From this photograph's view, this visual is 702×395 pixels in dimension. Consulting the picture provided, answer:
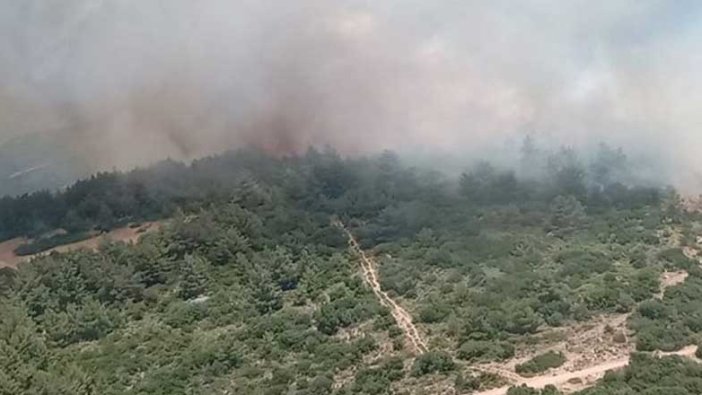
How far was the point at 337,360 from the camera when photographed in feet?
137

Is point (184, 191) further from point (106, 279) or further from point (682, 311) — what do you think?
point (682, 311)

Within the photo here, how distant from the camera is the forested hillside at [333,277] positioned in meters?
41.6

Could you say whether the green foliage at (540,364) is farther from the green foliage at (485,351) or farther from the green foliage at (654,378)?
the green foliage at (654,378)

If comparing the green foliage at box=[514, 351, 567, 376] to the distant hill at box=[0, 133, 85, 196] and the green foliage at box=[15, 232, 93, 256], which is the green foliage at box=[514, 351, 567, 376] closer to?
the green foliage at box=[15, 232, 93, 256]

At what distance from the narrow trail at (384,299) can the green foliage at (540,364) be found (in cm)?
402

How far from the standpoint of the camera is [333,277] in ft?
171

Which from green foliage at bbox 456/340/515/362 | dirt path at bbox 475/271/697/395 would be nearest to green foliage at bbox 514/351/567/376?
dirt path at bbox 475/271/697/395

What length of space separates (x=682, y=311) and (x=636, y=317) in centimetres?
174

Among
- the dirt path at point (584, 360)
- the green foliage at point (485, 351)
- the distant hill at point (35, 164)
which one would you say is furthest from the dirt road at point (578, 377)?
the distant hill at point (35, 164)

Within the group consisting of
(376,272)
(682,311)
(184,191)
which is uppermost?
(184,191)

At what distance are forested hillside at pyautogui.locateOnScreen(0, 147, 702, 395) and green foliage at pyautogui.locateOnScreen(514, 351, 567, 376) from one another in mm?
97

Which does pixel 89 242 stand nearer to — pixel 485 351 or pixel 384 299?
pixel 384 299

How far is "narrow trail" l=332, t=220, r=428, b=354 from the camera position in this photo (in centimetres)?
4300

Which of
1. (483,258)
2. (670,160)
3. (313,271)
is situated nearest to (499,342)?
(483,258)
